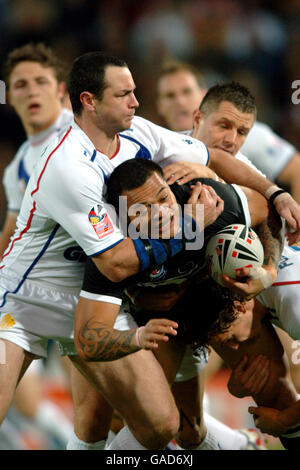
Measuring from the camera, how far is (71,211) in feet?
9.91

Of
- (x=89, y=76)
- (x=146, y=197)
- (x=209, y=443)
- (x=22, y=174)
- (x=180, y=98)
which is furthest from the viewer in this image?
(x=180, y=98)

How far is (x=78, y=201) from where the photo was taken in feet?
9.80

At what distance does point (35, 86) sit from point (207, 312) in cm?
239

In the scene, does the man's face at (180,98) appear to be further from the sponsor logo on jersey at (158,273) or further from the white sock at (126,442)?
the white sock at (126,442)

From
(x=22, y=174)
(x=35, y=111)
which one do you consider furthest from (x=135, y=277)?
(x=35, y=111)

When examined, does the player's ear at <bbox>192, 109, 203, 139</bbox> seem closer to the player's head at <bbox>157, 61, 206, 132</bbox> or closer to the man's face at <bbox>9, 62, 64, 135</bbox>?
the man's face at <bbox>9, 62, 64, 135</bbox>

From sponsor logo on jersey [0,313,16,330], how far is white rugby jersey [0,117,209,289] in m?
0.18

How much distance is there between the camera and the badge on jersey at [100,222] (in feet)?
9.82

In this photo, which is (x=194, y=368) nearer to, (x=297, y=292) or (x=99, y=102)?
(x=297, y=292)

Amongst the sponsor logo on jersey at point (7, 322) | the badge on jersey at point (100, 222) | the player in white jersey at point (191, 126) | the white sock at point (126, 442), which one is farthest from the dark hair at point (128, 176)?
the player in white jersey at point (191, 126)

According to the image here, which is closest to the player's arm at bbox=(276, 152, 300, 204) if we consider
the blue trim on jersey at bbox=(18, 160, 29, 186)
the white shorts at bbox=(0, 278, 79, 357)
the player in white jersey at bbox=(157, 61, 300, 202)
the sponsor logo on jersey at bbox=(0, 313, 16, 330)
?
the player in white jersey at bbox=(157, 61, 300, 202)

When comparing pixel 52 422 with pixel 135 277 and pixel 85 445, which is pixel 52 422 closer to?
pixel 85 445

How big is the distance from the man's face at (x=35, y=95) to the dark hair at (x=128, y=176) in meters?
2.06

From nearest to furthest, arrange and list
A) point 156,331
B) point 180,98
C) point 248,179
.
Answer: point 156,331
point 248,179
point 180,98
